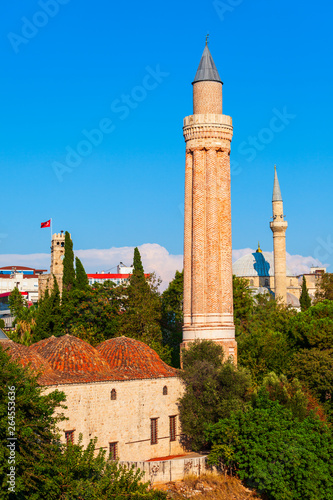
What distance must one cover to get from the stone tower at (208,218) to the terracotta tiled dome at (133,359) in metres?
3.94

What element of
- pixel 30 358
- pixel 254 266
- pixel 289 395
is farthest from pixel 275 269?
pixel 30 358

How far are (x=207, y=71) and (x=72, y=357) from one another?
15660mm

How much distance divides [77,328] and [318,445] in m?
18.4

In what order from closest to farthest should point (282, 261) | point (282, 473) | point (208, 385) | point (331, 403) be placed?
point (282, 473)
point (208, 385)
point (331, 403)
point (282, 261)

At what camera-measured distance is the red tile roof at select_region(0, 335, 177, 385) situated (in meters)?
24.6

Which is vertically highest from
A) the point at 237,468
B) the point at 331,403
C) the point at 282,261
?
the point at 282,261

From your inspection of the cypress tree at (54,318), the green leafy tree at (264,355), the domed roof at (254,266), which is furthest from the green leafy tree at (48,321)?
the domed roof at (254,266)

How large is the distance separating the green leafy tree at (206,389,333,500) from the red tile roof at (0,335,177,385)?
11.6ft

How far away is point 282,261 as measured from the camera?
65.6 metres

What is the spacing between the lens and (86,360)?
86.0 feet

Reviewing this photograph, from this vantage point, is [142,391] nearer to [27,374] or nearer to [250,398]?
[250,398]

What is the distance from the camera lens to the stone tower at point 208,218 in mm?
32594

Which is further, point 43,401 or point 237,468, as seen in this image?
point 237,468

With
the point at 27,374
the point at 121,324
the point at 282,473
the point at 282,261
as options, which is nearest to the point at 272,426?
the point at 282,473
